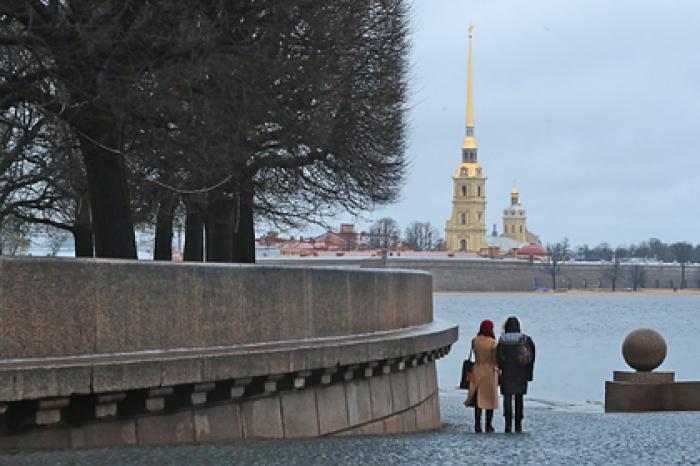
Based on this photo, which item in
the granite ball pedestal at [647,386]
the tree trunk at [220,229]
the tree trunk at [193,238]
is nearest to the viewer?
the granite ball pedestal at [647,386]

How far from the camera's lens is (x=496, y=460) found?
41.8ft

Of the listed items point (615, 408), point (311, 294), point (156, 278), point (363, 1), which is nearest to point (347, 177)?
point (363, 1)

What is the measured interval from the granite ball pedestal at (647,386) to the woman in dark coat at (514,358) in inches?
270

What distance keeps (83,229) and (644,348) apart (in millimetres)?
13436

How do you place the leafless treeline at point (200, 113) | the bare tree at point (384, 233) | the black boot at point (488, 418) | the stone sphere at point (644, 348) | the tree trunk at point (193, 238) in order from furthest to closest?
the bare tree at point (384, 233) → the tree trunk at point (193, 238) → the stone sphere at point (644, 348) → the leafless treeline at point (200, 113) → the black boot at point (488, 418)

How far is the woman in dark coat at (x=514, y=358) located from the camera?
54.5 ft

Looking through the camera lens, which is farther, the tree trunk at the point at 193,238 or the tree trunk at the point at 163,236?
the tree trunk at the point at 193,238

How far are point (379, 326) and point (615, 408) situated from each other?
252 inches

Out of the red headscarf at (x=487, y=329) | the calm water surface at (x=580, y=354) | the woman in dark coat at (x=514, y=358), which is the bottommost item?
the calm water surface at (x=580, y=354)

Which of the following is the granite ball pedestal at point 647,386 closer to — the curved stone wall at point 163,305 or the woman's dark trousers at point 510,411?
the woman's dark trousers at point 510,411

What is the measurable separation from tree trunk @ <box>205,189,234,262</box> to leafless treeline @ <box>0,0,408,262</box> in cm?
4

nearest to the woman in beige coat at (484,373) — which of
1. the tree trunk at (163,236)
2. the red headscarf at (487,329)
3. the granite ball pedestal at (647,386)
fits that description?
the red headscarf at (487,329)

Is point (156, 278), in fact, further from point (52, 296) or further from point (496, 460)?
point (496, 460)

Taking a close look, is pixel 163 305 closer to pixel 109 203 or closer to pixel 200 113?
pixel 109 203
